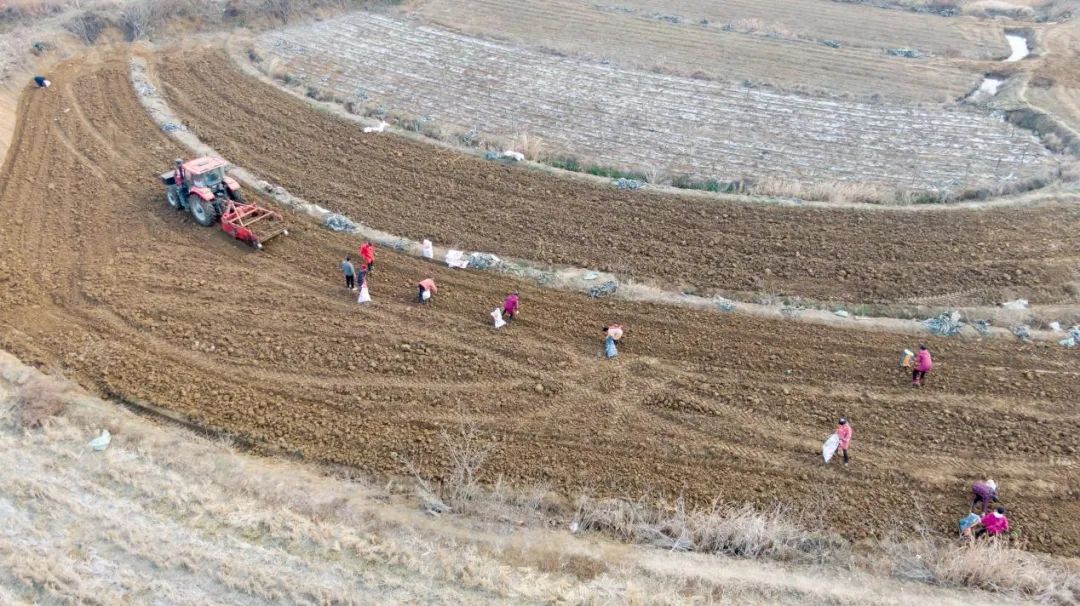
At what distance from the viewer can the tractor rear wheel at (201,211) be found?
16.8 meters

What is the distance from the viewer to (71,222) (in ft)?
56.6

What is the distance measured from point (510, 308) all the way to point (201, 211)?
879 centimetres

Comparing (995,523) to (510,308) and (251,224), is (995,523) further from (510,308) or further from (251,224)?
(251,224)

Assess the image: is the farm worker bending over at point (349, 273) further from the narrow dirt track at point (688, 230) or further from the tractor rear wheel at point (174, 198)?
the tractor rear wheel at point (174, 198)

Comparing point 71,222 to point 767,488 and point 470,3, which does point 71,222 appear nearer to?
point 767,488

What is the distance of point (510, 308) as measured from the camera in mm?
14594

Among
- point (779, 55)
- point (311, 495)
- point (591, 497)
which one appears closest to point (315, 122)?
point (311, 495)

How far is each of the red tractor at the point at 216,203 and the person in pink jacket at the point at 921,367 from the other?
49.4 feet

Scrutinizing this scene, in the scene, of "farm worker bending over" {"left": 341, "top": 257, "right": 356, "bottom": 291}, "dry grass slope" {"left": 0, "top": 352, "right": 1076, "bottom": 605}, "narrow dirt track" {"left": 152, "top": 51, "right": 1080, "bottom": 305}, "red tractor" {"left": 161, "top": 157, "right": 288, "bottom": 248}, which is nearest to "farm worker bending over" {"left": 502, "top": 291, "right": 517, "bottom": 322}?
"narrow dirt track" {"left": 152, "top": 51, "right": 1080, "bottom": 305}

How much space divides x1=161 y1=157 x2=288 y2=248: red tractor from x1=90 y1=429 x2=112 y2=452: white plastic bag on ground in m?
6.18

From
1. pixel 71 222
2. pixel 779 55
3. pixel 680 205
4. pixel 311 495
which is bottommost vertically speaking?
pixel 311 495

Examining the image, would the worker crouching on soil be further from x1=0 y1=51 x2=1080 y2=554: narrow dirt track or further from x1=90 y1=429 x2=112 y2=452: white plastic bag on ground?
x1=90 y1=429 x2=112 y2=452: white plastic bag on ground

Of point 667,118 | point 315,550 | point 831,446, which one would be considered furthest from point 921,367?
point 667,118

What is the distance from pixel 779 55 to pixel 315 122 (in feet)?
74.3
